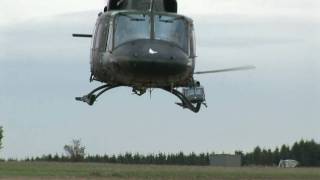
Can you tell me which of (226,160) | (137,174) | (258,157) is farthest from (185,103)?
(258,157)

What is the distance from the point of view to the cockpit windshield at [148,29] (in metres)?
25.0

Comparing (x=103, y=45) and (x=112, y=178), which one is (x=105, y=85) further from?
(x=112, y=178)

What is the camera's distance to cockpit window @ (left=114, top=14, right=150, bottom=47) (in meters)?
25.0

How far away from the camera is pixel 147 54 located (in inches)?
953

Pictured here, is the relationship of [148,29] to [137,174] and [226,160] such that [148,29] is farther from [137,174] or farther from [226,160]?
[226,160]

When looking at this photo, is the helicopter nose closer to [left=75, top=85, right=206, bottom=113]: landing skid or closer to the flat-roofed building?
[left=75, top=85, right=206, bottom=113]: landing skid

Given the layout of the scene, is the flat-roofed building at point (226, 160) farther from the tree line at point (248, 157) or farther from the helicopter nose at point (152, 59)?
the helicopter nose at point (152, 59)

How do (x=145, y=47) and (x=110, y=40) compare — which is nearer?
(x=145, y=47)

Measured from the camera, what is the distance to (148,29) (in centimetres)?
2511

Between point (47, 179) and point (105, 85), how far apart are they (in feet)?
43.7

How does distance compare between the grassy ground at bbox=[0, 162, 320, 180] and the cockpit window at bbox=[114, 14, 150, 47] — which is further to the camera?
the grassy ground at bbox=[0, 162, 320, 180]

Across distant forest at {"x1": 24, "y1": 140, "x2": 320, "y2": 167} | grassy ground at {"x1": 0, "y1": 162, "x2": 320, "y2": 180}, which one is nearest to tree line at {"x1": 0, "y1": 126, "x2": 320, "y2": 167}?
distant forest at {"x1": 24, "y1": 140, "x2": 320, "y2": 167}

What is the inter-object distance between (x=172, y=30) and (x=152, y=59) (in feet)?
5.75

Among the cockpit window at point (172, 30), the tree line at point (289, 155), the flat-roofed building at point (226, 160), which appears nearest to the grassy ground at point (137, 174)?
the cockpit window at point (172, 30)
